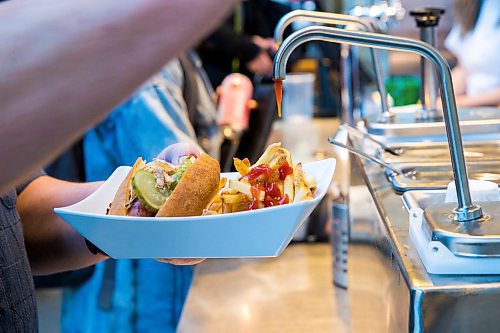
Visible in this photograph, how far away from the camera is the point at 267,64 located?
3.78 m

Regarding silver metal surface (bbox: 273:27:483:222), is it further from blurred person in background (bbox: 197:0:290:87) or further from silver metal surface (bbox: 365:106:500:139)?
blurred person in background (bbox: 197:0:290:87)

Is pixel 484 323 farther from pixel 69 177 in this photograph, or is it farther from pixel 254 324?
pixel 69 177

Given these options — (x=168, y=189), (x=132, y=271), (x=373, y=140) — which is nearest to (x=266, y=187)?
(x=168, y=189)

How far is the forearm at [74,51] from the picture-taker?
1.67ft

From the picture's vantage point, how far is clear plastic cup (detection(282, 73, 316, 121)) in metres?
3.16

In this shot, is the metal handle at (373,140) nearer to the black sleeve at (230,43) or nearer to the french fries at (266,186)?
the french fries at (266,186)

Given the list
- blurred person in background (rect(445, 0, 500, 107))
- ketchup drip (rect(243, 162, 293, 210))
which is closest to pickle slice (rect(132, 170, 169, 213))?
ketchup drip (rect(243, 162, 293, 210))

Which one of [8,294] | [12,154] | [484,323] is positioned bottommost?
A: [8,294]

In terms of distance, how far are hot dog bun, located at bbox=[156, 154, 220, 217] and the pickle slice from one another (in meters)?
0.03

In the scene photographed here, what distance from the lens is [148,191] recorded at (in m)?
0.87

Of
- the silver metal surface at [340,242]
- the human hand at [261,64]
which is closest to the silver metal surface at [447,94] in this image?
the silver metal surface at [340,242]

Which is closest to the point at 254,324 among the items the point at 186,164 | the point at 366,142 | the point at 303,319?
the point at 303,319

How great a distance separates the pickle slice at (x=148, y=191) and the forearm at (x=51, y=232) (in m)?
0.24

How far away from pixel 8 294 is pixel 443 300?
56 cm
